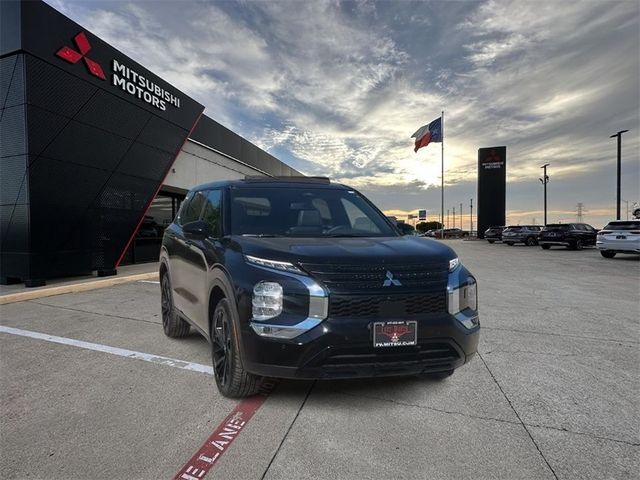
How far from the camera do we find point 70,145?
29.8ft

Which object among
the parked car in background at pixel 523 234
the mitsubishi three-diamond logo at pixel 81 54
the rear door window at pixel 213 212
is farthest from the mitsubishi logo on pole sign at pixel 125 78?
the parked car in background at pixel 523 234

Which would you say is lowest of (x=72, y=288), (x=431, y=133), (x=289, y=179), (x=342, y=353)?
(x=72, y=288)

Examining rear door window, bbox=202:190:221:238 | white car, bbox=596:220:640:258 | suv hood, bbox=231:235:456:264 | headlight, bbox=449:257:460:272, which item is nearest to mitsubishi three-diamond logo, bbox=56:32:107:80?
rear door window, bbox=202:190:221:238

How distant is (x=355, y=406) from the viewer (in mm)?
2969

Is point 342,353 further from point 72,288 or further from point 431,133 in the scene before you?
point 431,133

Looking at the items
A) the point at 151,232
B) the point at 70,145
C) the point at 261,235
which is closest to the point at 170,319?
the point at 261,235

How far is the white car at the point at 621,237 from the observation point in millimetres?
15250

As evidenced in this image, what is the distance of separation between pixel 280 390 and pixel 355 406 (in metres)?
0.64

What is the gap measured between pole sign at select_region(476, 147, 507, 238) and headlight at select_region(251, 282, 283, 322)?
47.0m

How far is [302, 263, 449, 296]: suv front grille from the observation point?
2629 mm

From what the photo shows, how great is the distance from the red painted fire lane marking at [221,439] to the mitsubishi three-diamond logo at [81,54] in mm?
9146

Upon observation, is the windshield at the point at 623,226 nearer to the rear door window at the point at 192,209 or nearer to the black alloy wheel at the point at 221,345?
the rear door window at the point at 192,209

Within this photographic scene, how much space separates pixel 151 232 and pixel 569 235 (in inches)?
874

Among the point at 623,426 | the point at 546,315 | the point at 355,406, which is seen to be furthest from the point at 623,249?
the point at 355,406
